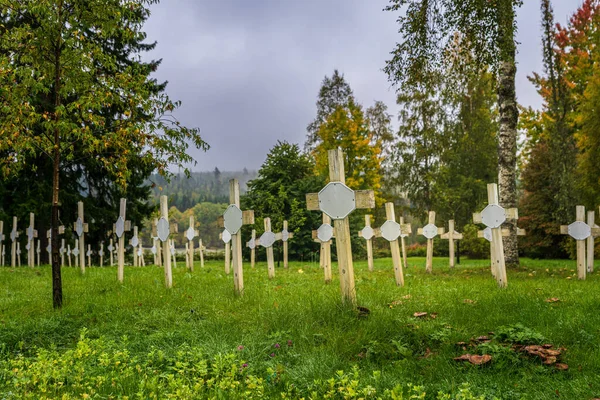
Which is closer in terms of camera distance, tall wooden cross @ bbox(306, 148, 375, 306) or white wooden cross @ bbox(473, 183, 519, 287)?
tall wooden cross @ bbox(306, 148, 375, 306)

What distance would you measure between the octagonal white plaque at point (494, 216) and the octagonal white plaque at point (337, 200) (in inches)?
164

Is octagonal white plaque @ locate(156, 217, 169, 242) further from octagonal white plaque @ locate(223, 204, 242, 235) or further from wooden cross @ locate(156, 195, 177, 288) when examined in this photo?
octagonal white plaque @ locate(223, 204, 242, 235)

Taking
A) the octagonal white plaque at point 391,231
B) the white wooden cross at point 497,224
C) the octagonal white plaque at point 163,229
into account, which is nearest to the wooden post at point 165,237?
the octagonal white plaque at point 163,229

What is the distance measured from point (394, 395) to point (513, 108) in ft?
41.2

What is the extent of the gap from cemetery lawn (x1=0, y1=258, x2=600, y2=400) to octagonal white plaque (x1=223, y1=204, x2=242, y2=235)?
1.43 m

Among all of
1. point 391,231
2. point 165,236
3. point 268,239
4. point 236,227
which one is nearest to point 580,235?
point 391,231

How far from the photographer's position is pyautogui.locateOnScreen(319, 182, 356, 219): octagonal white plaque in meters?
7.18

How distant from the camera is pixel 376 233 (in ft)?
45.3

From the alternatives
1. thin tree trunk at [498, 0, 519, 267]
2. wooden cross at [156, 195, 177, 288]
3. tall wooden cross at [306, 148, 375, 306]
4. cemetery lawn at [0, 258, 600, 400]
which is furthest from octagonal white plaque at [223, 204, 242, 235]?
thin tree trunk at [498, 0, 519, 267]

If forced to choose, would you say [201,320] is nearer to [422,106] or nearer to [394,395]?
[394,395]

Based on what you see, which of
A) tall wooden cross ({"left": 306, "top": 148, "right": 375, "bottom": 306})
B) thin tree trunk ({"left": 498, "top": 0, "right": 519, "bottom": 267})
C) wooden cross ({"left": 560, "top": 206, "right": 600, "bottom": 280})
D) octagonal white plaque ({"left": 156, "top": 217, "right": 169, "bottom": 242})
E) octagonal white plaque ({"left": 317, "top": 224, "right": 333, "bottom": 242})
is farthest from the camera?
thin tree trunk ({"left": 498, "top": 0, "right": 519, "bottom": 267})

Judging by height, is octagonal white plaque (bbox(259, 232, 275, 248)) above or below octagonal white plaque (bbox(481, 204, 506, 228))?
below

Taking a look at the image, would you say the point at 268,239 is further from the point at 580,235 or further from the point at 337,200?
the point at 580,235

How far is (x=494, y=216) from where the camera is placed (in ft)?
31.7
